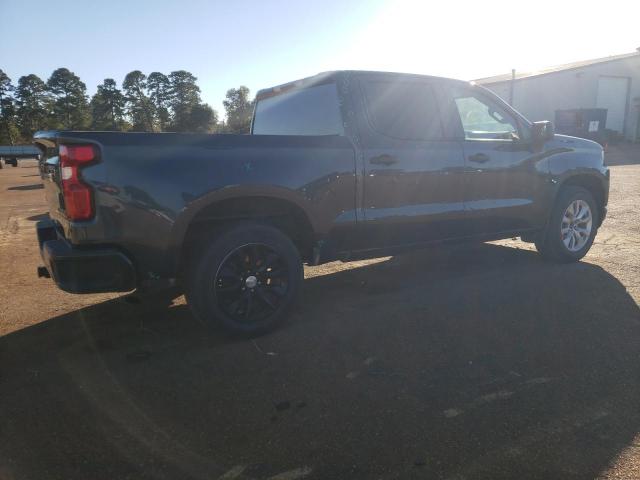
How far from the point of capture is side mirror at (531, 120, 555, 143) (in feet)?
16.0

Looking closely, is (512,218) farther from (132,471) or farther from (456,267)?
(132,471)

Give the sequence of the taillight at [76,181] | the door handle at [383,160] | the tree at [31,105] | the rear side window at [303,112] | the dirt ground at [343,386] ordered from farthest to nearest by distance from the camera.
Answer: the tree at [31,105], the rear side window at [303,112], the door handle at [383,160], the taillight at [76,181], the dirt ground at [343,386]

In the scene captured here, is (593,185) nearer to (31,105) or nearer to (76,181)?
(76,181)

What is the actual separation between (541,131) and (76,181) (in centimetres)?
428

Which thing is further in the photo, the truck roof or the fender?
the truck roof

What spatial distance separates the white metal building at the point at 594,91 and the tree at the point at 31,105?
5689 centimetres

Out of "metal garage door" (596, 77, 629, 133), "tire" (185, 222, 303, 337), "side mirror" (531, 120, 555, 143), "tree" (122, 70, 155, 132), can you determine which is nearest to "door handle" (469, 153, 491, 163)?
"side mirror" (531, 120, 555, 143)

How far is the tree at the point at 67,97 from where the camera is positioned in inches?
2208

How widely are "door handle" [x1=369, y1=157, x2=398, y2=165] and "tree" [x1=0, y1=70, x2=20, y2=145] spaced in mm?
69586

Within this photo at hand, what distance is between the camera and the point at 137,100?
57656 mm

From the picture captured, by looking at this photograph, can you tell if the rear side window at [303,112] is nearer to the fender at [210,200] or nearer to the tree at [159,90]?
the fender at [210,200]

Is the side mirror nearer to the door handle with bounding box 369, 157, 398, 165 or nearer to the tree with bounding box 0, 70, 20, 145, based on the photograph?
the door handle with bounding box 369, 157, 398, 165

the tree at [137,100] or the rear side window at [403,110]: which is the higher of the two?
the tree at [137,100]

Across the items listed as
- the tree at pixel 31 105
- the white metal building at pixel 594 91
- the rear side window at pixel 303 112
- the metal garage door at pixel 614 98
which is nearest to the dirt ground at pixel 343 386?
the rear side window at pixel 303 112
